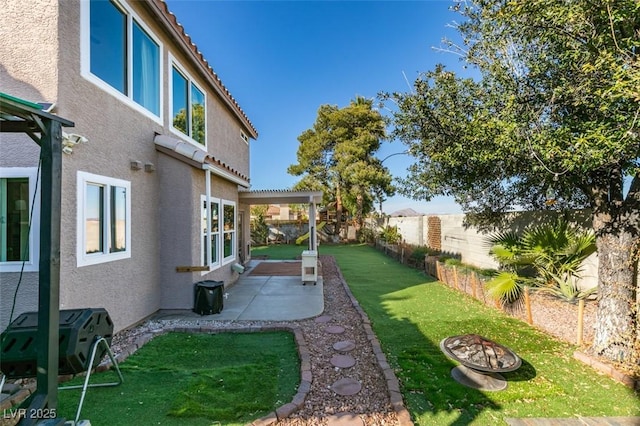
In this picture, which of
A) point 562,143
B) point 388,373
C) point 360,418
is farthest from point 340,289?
point 562,143

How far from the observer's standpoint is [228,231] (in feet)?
37.3

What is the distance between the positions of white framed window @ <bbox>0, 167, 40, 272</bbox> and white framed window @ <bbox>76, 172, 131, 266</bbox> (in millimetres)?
588

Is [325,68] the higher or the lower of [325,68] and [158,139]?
the higher

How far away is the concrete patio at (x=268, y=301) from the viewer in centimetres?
769

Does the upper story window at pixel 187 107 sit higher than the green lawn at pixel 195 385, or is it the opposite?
the upper story window at pixel 187 107

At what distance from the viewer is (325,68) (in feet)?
63.3

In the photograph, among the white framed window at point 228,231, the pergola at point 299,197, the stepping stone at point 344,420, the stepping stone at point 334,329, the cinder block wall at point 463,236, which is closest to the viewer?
the stepping stone at point 344,420

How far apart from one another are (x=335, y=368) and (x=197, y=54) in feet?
30.8

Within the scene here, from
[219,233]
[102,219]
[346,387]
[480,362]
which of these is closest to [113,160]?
[102,219]

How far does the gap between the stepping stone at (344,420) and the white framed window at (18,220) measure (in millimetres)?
5087

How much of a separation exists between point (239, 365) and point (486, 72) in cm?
682

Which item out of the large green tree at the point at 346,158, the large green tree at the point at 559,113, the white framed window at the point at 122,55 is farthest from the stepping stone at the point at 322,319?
the large green tree at the point at 346,158

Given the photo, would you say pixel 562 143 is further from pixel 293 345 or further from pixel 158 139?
pixel 158 139

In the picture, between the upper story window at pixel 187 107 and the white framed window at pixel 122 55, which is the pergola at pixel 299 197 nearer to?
the upper story window at pixel 187 107
